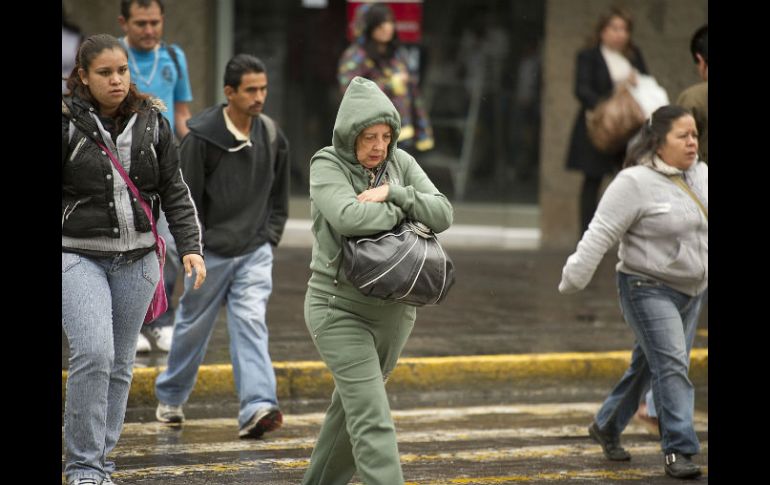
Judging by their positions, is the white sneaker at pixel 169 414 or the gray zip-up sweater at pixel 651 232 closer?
→ the gray zip-up sweater at pixel 651 232

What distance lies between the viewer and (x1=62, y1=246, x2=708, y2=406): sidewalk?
873 centimetres

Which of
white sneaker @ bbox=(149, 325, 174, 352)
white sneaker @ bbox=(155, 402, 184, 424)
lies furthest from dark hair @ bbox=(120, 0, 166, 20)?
white sneaker @ bbox=(155, 402, 184, 424)

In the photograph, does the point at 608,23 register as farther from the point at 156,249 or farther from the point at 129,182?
the point at 129,182

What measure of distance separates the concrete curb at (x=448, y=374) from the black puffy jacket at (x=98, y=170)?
2.47m

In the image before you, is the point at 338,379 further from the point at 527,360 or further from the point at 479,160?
the point at 479,160

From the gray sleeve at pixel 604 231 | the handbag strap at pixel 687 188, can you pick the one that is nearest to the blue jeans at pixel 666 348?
the gray sleeve at pixel 604 231

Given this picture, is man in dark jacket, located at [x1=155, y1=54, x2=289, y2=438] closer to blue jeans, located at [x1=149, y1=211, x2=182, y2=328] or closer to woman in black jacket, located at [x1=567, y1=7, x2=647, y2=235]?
blue jeans, located at [x1=149, y1=211, x2=182, y2=328]

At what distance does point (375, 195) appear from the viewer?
5512 millimetres

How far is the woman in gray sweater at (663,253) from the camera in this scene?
694cm

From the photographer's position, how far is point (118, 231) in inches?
233

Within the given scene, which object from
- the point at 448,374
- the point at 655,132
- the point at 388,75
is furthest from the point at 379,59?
the point at 655,132

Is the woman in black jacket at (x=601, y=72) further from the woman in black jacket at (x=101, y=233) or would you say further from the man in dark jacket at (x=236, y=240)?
the woman in black jacket at (x=101, y=233)

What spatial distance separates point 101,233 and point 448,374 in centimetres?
367

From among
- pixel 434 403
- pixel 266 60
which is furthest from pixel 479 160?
pixel 434 403
